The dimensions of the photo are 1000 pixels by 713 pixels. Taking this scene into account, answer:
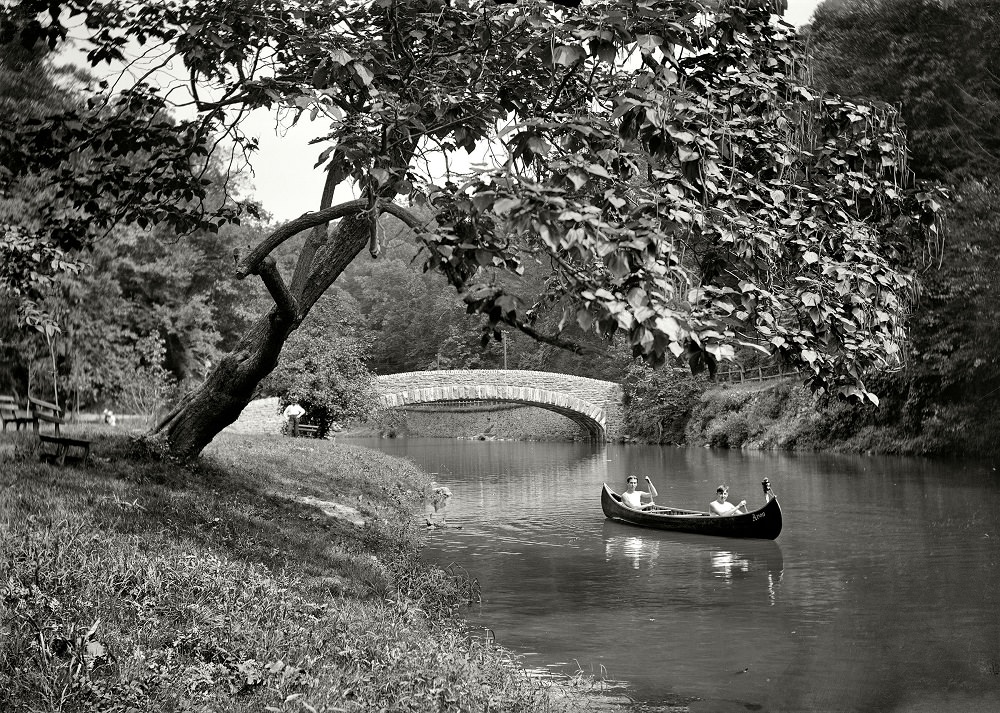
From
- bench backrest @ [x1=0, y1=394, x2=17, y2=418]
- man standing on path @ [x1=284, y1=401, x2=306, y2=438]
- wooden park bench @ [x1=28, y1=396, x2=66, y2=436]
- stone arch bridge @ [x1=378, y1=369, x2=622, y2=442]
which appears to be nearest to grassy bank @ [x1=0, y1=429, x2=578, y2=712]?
wooden park bench @ [x1=28, y1=396, x2=66, y2=436]

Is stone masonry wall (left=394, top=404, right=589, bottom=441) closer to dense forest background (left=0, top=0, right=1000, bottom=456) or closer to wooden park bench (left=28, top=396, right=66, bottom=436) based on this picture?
dense forest background (left=0, top=0, right=1000, bottom=456)

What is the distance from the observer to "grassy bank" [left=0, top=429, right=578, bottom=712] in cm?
422

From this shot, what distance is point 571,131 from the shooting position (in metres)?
4.80

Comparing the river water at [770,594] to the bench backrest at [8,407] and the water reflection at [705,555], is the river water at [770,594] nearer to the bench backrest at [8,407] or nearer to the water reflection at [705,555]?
the water reflection at [705,555]

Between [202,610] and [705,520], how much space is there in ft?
31.5

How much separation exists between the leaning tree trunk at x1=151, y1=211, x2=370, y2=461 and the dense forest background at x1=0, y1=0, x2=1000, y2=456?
121cm

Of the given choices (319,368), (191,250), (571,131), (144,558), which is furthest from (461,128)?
(191,250)

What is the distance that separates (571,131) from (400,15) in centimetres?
A: 327

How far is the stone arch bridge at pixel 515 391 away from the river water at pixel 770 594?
17.8 meters

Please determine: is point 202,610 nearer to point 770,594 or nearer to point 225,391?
point 225,391

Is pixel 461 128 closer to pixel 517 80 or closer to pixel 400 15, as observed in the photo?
pixel 517 80

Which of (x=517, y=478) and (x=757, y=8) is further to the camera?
(x=517, y=478)

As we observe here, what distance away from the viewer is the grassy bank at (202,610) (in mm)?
4223

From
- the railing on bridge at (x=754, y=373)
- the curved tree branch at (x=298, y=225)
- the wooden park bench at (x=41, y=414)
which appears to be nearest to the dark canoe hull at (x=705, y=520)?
the curved tree branch at (x=298, y=225)
